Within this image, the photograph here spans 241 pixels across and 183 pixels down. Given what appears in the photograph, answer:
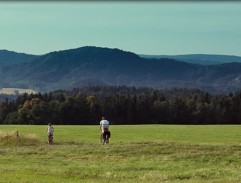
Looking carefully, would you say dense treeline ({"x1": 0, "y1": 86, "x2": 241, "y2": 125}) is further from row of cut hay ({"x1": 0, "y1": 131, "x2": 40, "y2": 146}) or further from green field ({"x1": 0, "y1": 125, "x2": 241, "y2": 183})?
green field ({"x1": 0, "y1": 125, "x2": 241, "y2": 183})

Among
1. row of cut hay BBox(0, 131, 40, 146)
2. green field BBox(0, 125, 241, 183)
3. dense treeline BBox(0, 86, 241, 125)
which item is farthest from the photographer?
dense treeline BBox(0, 86, 241, 125)

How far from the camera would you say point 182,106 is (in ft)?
417

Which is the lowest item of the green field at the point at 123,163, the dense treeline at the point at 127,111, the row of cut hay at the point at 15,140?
the green field at the point at 123,163

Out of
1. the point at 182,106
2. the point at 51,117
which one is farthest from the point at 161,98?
the point at 51,117

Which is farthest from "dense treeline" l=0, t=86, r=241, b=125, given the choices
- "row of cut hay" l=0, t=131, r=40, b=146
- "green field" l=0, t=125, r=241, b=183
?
"green field" l=0, t=125, r=241, b=183

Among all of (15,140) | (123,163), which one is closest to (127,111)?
(15,140)

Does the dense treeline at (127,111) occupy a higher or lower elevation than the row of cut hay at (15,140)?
higher

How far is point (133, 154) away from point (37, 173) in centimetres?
1025

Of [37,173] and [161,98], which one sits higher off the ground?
[161,98]

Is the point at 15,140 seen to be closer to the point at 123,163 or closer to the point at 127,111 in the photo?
the point at 123,163

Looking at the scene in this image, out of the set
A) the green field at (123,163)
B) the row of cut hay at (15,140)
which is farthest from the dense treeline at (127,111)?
the green field at (123,163)

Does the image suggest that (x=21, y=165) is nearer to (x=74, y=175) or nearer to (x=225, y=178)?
(x=74, y=175)

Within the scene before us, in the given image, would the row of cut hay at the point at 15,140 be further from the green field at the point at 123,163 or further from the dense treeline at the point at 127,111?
the dense treeline at the point at 127,111

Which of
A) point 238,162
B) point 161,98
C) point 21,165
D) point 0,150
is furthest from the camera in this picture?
point 161,98
